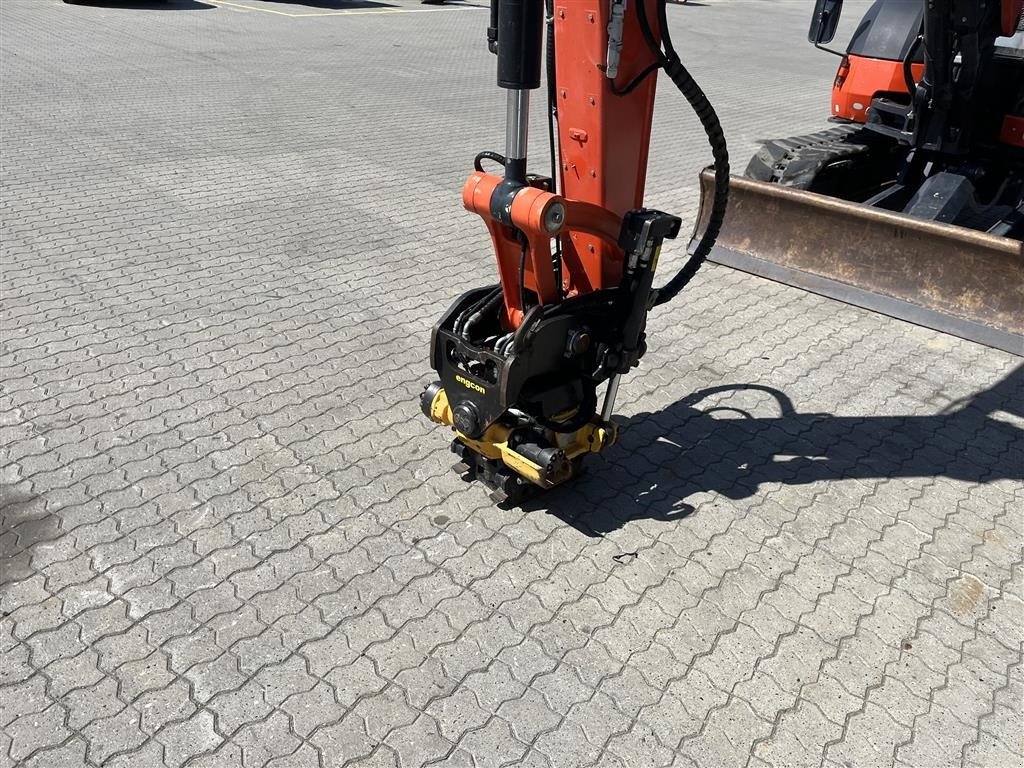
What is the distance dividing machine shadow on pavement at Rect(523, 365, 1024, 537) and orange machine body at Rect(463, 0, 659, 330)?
1032 millimetres

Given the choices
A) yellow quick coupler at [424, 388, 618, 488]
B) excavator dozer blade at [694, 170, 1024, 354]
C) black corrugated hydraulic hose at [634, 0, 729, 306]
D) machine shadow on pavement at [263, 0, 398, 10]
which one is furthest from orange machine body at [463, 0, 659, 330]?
machine shadow on pavement at [263, 0, 398, 10]

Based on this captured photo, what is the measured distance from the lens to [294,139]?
1030 centimetres

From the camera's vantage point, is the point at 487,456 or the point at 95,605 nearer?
the point at 95,605

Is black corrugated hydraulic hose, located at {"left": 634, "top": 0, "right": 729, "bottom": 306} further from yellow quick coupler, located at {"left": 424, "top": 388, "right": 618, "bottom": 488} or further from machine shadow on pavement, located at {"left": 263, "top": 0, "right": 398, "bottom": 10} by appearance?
machine shadow on pavement, located at {"left": 263, "top": 0, "right": 398, "bottom": 10}

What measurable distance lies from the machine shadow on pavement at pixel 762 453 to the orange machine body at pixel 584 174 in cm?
103

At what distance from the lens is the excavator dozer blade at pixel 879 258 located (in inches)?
229

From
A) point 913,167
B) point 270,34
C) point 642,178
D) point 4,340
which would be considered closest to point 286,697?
point 642,178

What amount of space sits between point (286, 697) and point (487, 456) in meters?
1.46

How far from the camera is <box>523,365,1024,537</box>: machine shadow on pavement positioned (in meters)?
4.34

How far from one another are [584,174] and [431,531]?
5.95 ft

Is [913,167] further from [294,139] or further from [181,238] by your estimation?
[294,139]

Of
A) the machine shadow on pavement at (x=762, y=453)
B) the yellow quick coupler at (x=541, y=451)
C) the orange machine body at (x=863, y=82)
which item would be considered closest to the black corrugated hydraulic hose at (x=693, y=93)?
the yellow quick coupler at (x=541, y=451)

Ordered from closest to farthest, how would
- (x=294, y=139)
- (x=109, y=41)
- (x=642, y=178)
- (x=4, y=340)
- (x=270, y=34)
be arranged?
(x=642, y=178)
(x=4, y=340)
(x=294, y=139)
(x=109, y=41)
(x=270, y=34)

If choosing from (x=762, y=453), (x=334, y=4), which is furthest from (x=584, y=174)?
(x=334, y=4)
